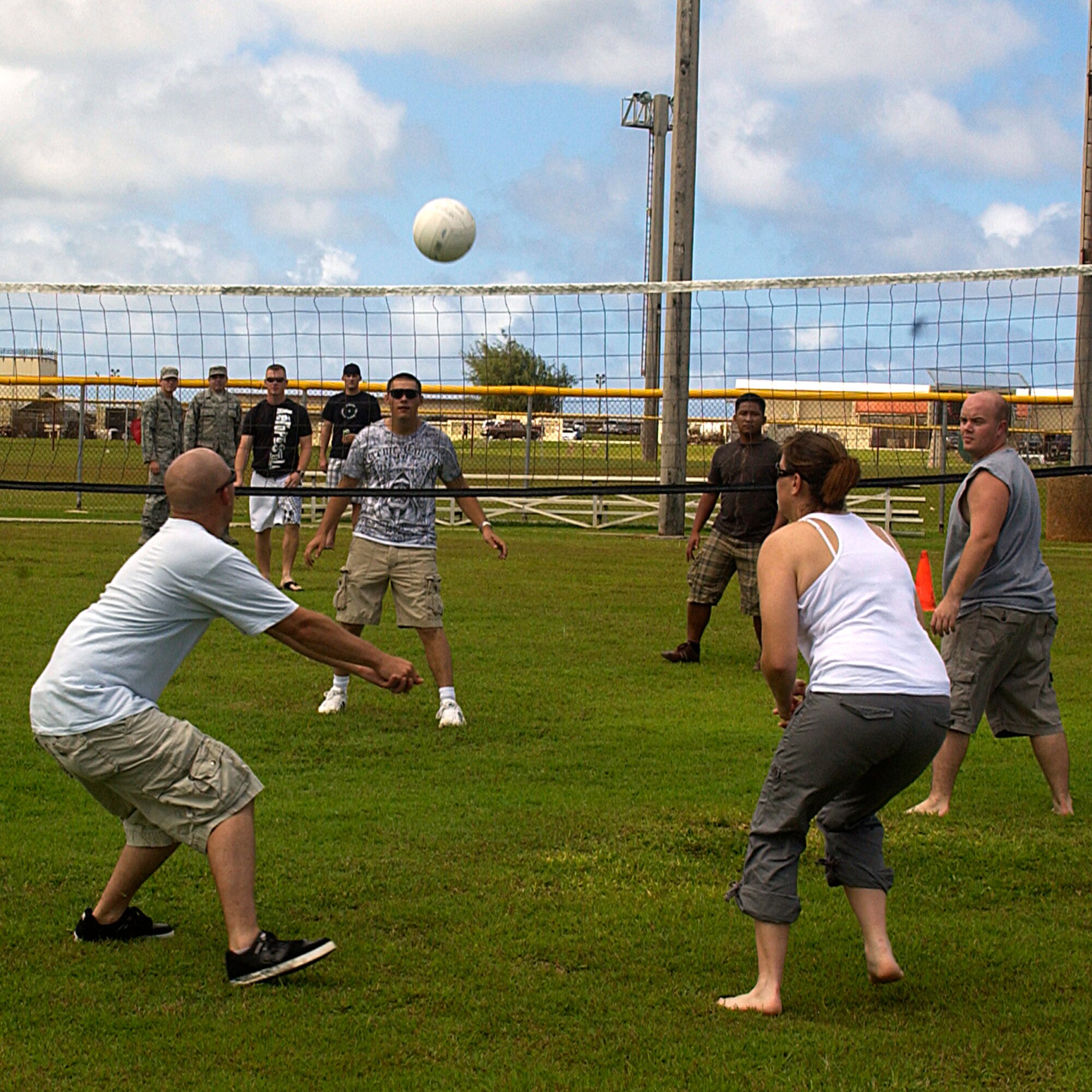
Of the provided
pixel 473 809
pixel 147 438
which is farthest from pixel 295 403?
pixel 473 809

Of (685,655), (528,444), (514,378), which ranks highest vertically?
(514,378)

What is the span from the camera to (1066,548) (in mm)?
19219

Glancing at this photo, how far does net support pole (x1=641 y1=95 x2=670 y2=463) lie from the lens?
23328 millimetres

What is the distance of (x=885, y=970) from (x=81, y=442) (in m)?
18.4

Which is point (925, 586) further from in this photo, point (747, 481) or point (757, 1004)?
point (757, 1004)

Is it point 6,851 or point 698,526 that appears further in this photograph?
point 698,526

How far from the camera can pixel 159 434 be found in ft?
48.1

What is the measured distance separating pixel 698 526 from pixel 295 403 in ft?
14.6

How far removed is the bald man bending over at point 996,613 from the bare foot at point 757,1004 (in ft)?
7.61

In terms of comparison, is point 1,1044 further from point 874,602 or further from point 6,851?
point 874,602

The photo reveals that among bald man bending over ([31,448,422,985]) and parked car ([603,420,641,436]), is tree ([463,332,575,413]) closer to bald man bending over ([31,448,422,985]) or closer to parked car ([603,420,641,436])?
parked car ([603,420,641,436])

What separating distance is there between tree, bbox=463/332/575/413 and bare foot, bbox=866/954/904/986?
14331mm

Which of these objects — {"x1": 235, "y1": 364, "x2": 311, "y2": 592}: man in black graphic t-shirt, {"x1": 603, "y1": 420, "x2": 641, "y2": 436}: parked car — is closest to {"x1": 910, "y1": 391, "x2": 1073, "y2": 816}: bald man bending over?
{"x1": 235, "y1": 364, "x2": 311, "y2": 592}: man in black graphic t-shirt

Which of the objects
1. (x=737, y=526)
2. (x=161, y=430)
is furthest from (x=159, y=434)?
(x=737, y=526)
